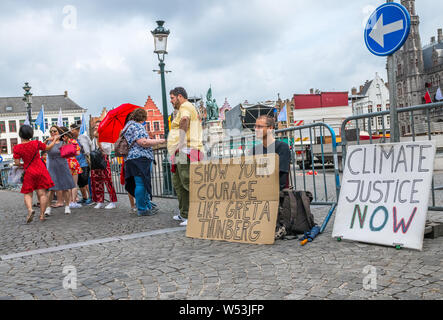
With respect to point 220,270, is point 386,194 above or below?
above

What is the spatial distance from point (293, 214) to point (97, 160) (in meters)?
5.21

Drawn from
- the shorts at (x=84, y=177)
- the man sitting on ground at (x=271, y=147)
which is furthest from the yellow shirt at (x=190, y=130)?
the shorts at (x=84, y=177)

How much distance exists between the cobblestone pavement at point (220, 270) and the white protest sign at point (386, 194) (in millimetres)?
159

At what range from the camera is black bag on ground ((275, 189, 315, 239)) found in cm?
499

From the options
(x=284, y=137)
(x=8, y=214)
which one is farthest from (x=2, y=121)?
(x=284, y=137)

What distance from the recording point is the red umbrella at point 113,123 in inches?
319

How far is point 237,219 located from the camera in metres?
5.11

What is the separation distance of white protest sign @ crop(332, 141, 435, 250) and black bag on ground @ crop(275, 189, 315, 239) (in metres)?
0.41

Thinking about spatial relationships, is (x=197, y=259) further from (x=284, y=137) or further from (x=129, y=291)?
(x=284, y=137)

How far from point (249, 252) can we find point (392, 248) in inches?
54.2

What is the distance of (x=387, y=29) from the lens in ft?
15.0

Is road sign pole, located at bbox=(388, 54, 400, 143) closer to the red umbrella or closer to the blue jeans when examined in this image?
the blue jeans

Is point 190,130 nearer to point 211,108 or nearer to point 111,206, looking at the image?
point 111,206

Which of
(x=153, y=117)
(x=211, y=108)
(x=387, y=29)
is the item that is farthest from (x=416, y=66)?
(x=387, y=29)
